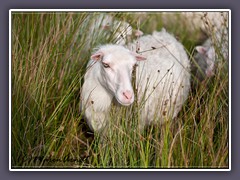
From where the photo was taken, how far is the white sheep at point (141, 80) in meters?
5.09

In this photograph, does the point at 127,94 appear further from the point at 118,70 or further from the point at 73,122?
the point at 73,122

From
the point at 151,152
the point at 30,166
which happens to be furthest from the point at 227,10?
the point at 30,166

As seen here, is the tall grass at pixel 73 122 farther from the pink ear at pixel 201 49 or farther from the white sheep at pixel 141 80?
the pink ear at pixel 201 49

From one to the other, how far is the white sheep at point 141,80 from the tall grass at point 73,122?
0.11 meters

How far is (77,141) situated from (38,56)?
3.02 ft

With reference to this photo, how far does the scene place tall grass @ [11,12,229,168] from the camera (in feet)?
16.9

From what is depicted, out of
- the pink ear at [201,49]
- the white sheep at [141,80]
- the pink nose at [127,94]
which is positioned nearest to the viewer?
the pink nose at [127,94]

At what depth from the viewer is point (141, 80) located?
5.62m

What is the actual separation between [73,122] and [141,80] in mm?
770

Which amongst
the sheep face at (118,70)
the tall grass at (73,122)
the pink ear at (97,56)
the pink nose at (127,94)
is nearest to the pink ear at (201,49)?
the tall grass at (73,122)

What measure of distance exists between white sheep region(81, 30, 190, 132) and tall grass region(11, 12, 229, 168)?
0.37 feet

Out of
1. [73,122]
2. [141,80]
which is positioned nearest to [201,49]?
[141,80]

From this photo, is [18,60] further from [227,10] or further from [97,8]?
[227,10]

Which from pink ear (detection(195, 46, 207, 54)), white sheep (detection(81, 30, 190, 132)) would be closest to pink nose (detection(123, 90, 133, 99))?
white sheep (detection(81, 30, 190, 132))
